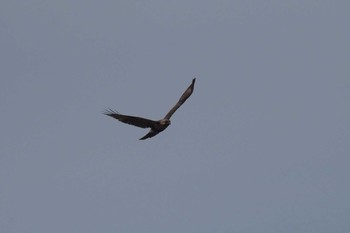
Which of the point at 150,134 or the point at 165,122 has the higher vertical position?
the point at 165,122

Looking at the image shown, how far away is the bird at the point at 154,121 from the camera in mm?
39625

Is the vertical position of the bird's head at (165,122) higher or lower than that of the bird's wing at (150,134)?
higher

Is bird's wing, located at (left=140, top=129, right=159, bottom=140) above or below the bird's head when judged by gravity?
→ below

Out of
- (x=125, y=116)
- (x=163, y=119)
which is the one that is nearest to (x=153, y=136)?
(x=163, y=119)

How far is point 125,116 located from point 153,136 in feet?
15.6

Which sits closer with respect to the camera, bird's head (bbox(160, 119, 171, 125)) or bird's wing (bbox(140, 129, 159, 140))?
bird's head (bbox(160, 119, 171, 125))

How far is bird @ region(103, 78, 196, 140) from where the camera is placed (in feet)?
130

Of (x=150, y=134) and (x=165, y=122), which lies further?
(x=150, y=134)

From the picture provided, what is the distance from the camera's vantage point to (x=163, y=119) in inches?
1721

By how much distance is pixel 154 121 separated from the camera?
42531 millimetres

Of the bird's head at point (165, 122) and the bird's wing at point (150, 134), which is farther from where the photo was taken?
the bird's wing at point (150, 134)

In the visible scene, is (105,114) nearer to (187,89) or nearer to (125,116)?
(125,116)

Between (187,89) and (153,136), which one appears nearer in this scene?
(153,136)

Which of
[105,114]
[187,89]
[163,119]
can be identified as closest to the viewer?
[105,114]
